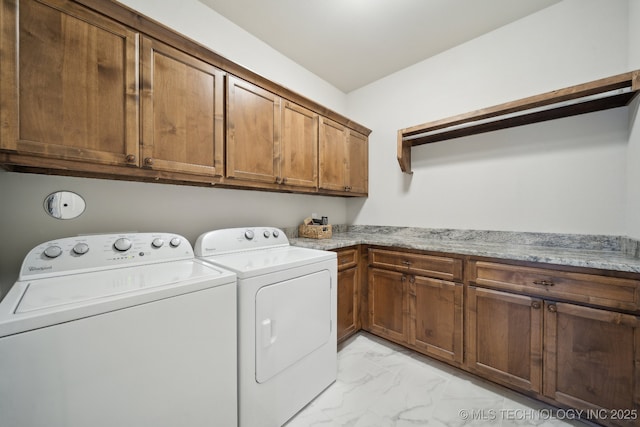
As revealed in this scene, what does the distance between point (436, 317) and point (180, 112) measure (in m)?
2.29

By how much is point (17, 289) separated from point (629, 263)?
9.16 ft

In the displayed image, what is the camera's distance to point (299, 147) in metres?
2.13

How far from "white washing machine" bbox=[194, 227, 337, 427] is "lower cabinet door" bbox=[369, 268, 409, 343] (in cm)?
A: 68

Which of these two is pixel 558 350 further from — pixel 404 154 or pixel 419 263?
pixel 404 154

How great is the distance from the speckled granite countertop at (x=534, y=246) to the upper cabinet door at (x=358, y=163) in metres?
0.71

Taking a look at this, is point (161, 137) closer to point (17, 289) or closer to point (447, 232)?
point (17, 289)

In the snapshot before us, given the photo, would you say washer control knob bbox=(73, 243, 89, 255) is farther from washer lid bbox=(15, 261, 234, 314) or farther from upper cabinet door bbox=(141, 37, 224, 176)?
upper cabinet door bbox=(141, 37, 224, 176)

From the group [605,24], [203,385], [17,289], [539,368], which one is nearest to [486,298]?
[539,368]

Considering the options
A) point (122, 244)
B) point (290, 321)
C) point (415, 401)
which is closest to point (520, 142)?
point (415, 401)

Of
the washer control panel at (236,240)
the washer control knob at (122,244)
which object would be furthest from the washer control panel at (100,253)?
the washer control panel at (236,240)

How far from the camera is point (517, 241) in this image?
6.45 feet

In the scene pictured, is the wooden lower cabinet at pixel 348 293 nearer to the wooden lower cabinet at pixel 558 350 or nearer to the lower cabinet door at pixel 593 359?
the wooden lower cabinet at pixel 558 350

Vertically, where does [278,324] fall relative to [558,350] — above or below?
above

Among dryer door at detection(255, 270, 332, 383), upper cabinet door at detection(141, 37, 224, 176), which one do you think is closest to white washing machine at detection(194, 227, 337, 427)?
dryer door at detection(255, 270, 332, 383)
